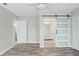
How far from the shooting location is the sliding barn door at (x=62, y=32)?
7.27 metres

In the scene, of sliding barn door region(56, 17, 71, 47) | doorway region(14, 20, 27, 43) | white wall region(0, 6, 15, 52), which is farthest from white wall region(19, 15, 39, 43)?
white wall region(0, 6, 15, 52)

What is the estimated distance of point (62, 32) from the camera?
732 centimetres

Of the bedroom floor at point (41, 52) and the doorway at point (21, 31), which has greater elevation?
the doorway at point (21, 31)

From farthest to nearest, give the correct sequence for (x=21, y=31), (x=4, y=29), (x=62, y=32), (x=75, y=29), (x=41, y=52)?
(x=21, y=31) < (x=62, y=32) < (x=75, y=29) < (x=41, y=52) < (x=4, y=29)

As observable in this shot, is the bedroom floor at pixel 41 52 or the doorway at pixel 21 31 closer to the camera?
the bedroom floor at pixel 41 52

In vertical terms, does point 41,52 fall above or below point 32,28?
below

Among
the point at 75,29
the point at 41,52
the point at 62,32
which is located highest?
the point at 75,29

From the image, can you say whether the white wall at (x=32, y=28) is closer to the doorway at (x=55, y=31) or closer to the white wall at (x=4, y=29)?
the doorway at (x=55, y=31)

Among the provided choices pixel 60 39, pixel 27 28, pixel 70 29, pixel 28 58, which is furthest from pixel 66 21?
pixel 28 58

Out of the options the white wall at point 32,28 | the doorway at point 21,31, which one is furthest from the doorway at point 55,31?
the doorway at point 21,31

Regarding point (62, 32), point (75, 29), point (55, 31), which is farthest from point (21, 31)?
point (75, 29)

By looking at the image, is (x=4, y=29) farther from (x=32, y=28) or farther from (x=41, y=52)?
(x=32, y=28)

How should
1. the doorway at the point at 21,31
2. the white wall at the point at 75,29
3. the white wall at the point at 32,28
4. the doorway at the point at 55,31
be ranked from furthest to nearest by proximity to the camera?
the doorway at the point at 21,31 → the white wall at the point at 32,28 → the doorway at the point at 55,31 → the white wall at the point at 75,29

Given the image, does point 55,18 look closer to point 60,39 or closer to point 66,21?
point 66,21
